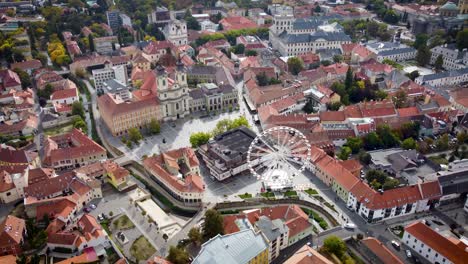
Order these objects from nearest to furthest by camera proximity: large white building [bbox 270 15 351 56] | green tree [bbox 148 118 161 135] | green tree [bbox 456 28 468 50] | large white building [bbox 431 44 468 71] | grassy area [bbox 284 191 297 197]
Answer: grassy area [bbox 284 191 297 197] → green tree [bbox 148 118 161 135] → large white building [bbox 431 44 468 71] → green tree [bbox 456 28 468 50] → large white building [bbox 270 15 351 56]

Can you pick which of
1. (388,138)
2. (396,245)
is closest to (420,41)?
(388,138)

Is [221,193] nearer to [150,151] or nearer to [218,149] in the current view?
[218,149]

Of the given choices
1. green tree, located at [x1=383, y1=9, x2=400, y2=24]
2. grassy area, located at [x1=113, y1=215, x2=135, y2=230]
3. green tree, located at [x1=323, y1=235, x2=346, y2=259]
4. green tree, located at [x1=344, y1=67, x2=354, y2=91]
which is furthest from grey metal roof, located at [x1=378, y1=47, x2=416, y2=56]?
grassy area, located at [x1=113, y1=215, x2=135, y2=230]

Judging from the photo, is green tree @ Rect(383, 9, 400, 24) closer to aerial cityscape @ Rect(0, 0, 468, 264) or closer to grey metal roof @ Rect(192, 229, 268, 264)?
aerial cityscape @ Rect(0, 0, 468, 264)

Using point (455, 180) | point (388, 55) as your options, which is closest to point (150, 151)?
point (455, 180)

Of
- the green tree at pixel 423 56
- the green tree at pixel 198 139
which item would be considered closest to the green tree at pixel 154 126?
the green tree at pixel 198 139

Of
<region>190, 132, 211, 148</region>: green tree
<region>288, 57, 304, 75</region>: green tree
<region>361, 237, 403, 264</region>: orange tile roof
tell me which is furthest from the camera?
<region>288, 57, 304, 75</region>: green tree

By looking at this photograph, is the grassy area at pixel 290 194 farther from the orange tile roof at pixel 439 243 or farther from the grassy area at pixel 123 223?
the grassy area at pixel 123 223
